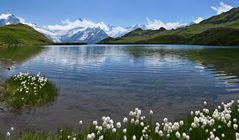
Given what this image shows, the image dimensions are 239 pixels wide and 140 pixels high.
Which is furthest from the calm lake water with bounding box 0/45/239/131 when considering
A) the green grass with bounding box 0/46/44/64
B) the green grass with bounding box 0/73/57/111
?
the green grass with bounding box 0/46/44/64

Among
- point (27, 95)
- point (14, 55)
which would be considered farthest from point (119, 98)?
point (14, 55)

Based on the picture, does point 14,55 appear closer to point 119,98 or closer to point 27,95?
point 119,98

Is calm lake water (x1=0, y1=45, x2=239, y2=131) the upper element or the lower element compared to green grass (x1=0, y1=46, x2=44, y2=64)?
upper

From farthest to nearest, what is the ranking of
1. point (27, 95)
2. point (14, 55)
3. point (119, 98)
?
point (14, 55) → point (119, 98) → point (27, 95)

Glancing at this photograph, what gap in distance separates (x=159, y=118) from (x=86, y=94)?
34.0ft

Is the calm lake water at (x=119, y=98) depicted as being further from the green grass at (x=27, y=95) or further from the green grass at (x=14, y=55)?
the green grass at (x=14, y=55)

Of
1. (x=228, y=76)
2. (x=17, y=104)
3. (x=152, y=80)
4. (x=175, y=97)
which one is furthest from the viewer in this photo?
(x=228, y=76)

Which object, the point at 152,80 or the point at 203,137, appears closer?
the point at 203,137

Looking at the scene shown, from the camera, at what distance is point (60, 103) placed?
90.7 ft

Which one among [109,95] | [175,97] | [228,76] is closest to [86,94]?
[109,95]

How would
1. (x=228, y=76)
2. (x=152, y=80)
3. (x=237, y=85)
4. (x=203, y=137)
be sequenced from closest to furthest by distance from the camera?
(x=203, y=137) → (x=237, y=85) → (x=152, y=80) → (x=228, y=76)

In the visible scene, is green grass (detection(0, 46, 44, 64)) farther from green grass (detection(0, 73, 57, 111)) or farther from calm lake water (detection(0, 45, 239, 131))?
green grass (detection(0, 73, 57, 111))

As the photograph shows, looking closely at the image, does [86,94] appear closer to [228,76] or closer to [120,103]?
[120,103]

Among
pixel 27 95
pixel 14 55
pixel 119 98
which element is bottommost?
pixel 14 55
